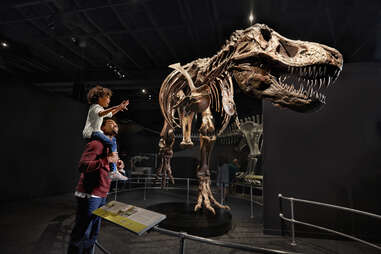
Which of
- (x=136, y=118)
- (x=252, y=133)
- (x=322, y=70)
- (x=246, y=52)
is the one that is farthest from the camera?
(x=136, y=118)

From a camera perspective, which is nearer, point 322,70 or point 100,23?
point 322,70

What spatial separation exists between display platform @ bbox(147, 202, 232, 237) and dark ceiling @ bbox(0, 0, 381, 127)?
4661 millimetres

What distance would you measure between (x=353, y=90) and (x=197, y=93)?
300cm

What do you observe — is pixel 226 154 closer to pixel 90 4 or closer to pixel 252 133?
pixel 252 133

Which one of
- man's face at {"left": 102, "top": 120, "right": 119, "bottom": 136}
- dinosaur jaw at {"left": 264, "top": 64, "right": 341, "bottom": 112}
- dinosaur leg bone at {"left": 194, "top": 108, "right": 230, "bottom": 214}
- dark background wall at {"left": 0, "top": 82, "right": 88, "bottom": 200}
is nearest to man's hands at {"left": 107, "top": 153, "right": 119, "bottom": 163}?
man's face at {"left": 102, "top": 120, "right": 119, "bottom": 136}

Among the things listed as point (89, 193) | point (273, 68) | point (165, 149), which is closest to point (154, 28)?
point (165, 149)

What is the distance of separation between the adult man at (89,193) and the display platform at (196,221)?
1570mm

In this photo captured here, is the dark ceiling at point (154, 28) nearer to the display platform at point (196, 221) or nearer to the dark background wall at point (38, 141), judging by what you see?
the dark background wall at point (38, 141)

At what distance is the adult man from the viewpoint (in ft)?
5.92

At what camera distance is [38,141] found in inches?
260

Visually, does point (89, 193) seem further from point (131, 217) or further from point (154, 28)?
point (154, 28)

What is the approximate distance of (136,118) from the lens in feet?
36.1

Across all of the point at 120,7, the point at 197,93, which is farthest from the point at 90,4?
the point at 197,93

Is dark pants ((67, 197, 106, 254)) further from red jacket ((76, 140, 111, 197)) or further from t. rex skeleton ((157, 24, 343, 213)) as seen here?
t. rex skeleton ((157, 24, 343, 213))
